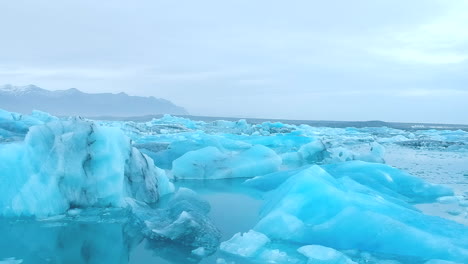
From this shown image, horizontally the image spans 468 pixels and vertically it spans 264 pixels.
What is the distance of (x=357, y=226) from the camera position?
3631mm

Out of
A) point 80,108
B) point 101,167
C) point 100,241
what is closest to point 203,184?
point 101,167

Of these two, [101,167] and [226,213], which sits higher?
[101,167]

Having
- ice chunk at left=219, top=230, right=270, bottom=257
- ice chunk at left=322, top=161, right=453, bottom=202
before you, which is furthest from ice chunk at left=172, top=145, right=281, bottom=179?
ice chunk at left=219, top=230, right=270, bottom=257

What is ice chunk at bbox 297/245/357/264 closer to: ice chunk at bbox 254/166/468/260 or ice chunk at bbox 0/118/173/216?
ice chunk at bbox 254/166/468/260

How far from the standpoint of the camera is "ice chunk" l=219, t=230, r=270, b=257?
10.7 ft

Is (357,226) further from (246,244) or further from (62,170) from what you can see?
(62,170)

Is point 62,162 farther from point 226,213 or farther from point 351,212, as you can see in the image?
point 351,212

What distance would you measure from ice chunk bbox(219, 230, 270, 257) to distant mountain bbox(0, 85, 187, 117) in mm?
85432

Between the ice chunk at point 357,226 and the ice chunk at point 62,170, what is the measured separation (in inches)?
79.8

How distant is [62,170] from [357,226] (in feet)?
11.0

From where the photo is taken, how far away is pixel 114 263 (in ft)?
10.1

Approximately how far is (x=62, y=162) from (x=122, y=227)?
1262 millimetres

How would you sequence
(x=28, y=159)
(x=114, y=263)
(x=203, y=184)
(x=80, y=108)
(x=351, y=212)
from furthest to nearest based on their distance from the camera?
(x=80, y=108), (x=203, y=184), (x=28, y=159), (x=351, y=212), (x=114, y=263)

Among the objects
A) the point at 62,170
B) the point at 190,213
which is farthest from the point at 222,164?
the point at 190,213
